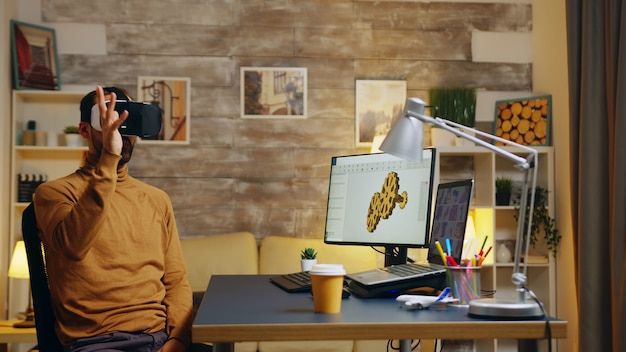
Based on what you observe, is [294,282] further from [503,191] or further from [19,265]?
[503,191]

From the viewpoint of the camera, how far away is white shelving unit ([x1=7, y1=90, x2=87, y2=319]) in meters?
4.05

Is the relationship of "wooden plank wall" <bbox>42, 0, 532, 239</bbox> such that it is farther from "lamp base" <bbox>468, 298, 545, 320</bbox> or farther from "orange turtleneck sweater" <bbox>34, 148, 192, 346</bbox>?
"lamp base" <bbox>468, 298, 545, 320</bbox>

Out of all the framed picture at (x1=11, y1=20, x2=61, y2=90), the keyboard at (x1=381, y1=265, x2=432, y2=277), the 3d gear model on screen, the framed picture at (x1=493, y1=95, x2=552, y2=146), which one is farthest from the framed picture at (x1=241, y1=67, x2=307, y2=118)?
the keyboard at (x1=381, y1=265, x2=432, y2=277)

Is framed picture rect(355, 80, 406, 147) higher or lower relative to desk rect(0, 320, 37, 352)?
higher

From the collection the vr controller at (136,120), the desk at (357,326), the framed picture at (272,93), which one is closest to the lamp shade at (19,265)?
the framed picture at (272,93)

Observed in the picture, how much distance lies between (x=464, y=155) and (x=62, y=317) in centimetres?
296

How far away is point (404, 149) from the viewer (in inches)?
64.6

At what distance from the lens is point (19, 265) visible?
379 cm

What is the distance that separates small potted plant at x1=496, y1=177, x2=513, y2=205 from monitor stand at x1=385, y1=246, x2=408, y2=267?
200cm

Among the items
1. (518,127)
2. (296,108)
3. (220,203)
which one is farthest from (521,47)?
(220,203)

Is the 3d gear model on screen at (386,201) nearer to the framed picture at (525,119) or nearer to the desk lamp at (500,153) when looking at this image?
the desk lamp at (500,153)

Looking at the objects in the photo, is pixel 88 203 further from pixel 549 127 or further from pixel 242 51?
pixel 549 127

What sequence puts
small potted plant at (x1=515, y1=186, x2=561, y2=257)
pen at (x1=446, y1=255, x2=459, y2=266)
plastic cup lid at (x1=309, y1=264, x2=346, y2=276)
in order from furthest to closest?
small potted plant at (x1=515, y1=186, x2=561, y2=257), pen at (x1=446, y1=255, x2=459, y2=266), plastic cup lid at (x1=309, y1=264, x2=346, y2=276)

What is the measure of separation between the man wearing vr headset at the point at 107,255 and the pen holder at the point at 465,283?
806 mm
